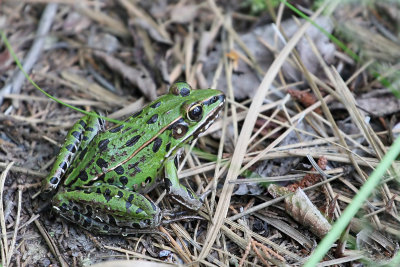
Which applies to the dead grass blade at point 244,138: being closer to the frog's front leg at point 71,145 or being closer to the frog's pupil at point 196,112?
the frog's pupil at point 196,112

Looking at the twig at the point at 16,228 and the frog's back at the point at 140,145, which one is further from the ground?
the frog's back at the point at 140,145

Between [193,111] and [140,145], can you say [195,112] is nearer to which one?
[193,111]

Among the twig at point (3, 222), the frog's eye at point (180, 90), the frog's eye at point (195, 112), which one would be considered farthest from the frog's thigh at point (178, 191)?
the twig at point (3, 222)

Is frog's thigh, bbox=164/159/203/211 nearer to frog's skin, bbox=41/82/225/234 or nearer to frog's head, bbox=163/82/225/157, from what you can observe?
frog's skin, bbox=41/82/225/234

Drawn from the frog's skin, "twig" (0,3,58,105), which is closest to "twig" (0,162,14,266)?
the frog's skin

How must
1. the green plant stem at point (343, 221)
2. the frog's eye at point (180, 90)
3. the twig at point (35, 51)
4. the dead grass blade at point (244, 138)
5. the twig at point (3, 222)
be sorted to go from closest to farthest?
the green plant stem at point (343, 221), the twig at point (3, 222), the dead grass blade at point (244, 138), the frog's eye at point (180, 90), the twig at point (35, 51)

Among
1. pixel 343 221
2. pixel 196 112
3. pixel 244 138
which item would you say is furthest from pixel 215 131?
pixel 343 221
